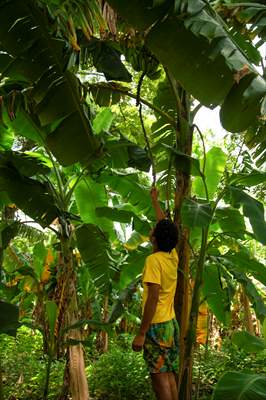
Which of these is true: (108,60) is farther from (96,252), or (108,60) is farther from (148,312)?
(148,312)

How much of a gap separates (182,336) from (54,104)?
184 centimetres

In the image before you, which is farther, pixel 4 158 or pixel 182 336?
pixel 4 158

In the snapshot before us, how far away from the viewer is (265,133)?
9.70 ft

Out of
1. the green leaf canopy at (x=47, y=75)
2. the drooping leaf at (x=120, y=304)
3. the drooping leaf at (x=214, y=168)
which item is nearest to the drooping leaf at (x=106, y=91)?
the green leaf canopy at (x=47, y=75)

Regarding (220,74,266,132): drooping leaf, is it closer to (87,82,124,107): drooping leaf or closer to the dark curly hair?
the dark curly hair

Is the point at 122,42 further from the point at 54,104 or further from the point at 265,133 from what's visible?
the point at 265,133

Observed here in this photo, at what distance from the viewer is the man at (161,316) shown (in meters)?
3.13

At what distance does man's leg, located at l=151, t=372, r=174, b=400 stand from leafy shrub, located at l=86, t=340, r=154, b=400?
1631 millimetres

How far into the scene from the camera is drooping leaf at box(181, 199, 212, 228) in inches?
123

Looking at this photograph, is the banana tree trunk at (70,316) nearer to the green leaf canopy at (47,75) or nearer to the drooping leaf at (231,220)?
the green leaf canopy at (47,75)

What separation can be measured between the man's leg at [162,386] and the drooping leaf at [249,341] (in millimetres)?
512

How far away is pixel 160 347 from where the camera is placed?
10.6 ft

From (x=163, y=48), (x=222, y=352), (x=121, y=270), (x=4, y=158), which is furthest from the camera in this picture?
(x=222, y=352)

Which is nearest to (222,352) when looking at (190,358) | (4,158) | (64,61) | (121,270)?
(121,270)
